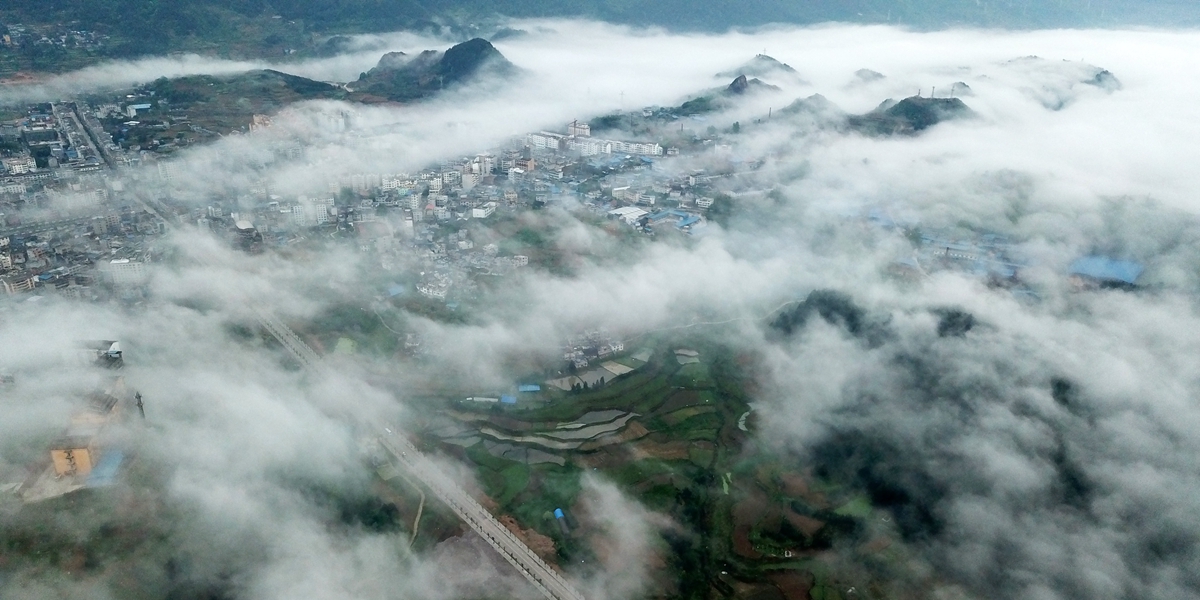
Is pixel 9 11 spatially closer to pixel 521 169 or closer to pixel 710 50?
pixel 521 169

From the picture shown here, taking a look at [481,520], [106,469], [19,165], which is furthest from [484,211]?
[106,469]

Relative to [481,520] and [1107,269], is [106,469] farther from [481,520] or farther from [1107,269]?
[1107,269]

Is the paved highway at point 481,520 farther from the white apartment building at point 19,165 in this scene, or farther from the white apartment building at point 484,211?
the white apartment building at point 19,165

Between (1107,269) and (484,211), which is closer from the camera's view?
(1107,269)

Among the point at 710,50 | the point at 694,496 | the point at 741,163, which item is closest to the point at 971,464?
the point at 694,496

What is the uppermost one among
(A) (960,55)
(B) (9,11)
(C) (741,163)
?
(B) (9,11)

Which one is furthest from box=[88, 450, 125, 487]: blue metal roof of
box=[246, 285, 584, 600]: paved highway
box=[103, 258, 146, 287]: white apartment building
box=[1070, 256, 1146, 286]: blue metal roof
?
box=[1070, 256, 1146, 286]: blue metal roof

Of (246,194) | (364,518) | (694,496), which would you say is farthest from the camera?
(246,194)

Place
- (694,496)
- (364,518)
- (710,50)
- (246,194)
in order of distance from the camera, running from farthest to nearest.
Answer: (710,50) → (246,194) → (694,496) → (364,518)
